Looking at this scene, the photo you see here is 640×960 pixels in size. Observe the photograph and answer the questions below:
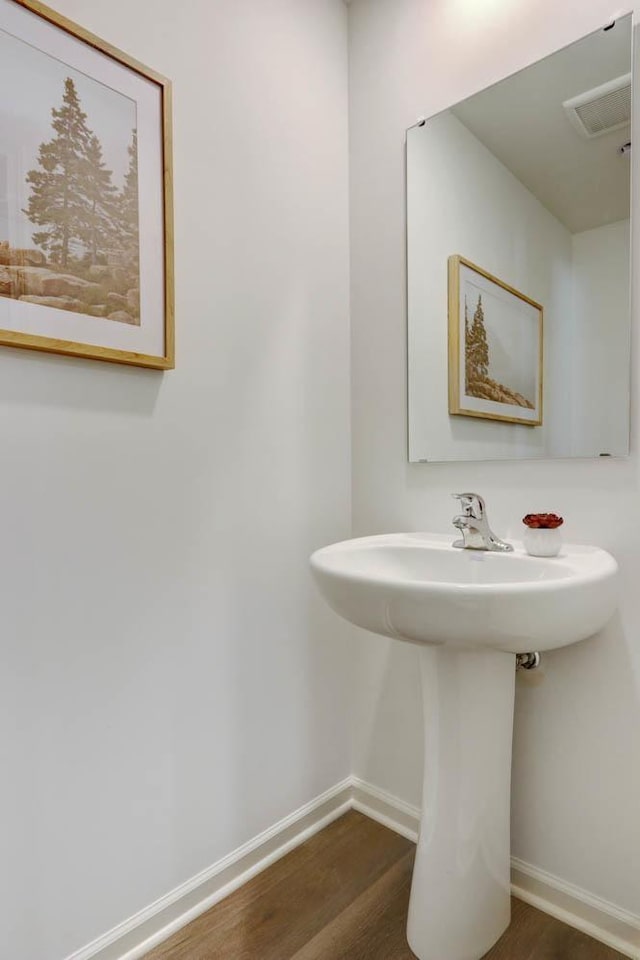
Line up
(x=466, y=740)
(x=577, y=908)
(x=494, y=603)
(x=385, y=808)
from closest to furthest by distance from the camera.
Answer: (x=494, y=603)
(x=466, y=740)
(x=577, y=908)
(x=385, y=808)

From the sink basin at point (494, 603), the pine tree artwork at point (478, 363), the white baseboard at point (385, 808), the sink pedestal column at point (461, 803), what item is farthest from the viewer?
the white baseboard at point (385, 808)

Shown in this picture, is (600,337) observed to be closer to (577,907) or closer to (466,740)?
(466,740)

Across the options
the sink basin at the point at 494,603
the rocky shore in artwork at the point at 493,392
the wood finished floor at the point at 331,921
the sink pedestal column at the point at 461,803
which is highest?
the rocky shore in artwork at the point at 493,392

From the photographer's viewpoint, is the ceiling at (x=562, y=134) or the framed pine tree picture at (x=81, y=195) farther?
the ceiling at (x=562, y=134)

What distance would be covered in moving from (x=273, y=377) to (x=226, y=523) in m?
0.40

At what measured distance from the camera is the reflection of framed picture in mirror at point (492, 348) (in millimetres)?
1289

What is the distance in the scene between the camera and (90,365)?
1.07m

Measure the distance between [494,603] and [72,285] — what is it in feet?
3.10

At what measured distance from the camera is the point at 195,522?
4.12 feet

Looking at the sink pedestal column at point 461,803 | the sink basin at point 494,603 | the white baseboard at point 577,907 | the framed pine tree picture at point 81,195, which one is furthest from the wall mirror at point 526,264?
the white baseboard at point 577,907

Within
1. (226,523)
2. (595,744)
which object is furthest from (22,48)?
(595,744)

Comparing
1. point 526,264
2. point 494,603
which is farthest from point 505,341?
point 494,603

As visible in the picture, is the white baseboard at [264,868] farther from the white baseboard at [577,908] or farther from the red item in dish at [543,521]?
the red item in dish at [543,521]

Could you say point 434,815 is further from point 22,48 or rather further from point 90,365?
point 22,48
